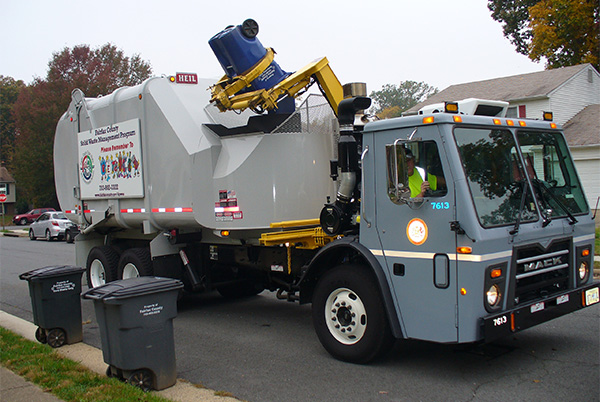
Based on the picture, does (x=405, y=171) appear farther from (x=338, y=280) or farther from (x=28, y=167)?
(x=28, y=167)

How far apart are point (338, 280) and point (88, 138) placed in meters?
5.91

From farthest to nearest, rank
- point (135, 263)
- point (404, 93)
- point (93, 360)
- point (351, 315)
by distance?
point (404, 93)
point (135, 263)
point (93, 360)
point (351, 315)

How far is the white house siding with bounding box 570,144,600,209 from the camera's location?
23188 millimetres

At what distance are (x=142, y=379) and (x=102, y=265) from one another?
507 centimetres

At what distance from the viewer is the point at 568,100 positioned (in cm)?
2642

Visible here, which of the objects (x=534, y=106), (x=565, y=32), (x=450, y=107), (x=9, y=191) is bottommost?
(x=450, y=107)

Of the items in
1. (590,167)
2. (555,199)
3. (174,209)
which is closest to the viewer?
(555,199)

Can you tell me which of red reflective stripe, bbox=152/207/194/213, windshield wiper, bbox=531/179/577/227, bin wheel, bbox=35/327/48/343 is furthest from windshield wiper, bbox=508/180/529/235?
bin wheel, bbox=35/327/48/343

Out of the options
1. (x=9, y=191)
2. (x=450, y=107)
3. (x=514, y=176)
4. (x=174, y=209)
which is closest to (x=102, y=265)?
(x=174, y=209)

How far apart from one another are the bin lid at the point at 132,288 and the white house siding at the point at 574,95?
77.4 feet

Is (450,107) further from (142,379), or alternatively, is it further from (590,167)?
(590,167)

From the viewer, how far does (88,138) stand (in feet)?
32.1

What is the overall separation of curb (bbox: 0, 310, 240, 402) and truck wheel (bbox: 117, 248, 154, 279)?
155 centimetres

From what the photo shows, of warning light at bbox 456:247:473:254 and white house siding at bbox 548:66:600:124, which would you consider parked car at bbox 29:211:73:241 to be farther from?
warning light at bbox 456:247:473:254
